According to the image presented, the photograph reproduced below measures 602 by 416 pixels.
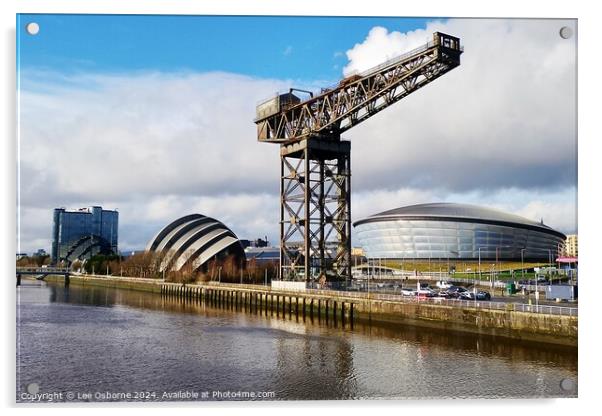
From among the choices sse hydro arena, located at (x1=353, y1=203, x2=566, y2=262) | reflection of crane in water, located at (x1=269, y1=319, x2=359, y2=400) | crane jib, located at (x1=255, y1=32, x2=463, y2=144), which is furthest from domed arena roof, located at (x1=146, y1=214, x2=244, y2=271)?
reflection of crane in water, located at (x1=269, y1=319, x2=359, y2=400)

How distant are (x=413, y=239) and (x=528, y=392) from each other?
74.4 meters

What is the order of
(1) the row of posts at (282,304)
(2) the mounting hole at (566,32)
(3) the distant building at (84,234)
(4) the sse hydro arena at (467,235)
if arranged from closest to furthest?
(2) the mounting hole at (566,32) < (1) the row of posts at (282,304) < (4) the sse hydro arena at (467,235) < (3) the distant building at (84,234)

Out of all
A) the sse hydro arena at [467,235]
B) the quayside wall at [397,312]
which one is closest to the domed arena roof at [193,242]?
the quayside wall at [397,312]

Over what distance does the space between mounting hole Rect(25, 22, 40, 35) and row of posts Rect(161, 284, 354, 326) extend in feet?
71.4

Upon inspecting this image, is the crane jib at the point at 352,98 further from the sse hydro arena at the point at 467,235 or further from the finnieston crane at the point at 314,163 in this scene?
the sse hydro arena at the point at 467,235

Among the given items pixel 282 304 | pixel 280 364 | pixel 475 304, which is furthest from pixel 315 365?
pixel 282 304

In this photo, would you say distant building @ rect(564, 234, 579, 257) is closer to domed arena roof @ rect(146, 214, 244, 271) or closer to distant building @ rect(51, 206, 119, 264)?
domed arena roof @ rect(146, 214, 244, 271)

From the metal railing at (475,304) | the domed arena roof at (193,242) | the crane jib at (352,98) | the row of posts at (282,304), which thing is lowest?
the row of posts at (282,304)

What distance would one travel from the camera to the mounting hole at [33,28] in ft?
46.1

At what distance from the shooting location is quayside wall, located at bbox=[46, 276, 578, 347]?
851 inches

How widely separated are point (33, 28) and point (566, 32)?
1357 centimetres

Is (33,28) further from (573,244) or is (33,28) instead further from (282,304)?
(573,244)

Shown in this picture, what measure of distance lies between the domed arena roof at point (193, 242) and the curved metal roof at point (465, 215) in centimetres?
2951

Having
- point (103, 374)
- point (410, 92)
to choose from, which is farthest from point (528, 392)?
point (410, 92)
